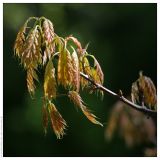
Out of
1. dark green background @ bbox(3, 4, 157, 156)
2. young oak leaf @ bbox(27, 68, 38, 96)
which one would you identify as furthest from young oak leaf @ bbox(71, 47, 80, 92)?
dark green background @ bbox(3, 4, 157, 156)

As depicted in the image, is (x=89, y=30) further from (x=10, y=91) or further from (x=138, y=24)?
(x=10, y=91)

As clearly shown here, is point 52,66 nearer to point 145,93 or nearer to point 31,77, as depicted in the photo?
point 31,77

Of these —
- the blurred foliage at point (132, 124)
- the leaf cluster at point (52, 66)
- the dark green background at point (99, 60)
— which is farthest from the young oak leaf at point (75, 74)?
the dark green background at point (99, 60)

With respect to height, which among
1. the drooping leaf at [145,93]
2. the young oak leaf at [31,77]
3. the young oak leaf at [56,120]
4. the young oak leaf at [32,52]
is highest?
the young oak leaf at [32,52]

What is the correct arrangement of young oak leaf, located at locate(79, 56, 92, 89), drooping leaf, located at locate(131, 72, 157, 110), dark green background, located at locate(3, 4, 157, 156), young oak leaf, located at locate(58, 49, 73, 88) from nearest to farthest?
young oak leaf, located at locate(58, 49, 73, 88), young oak leaf, located at locate(79, 56, 92, 89), drooping leaf, located at locate(131, 72, 157, 110), dark green background, located at locate(3, 4, 157, 156)

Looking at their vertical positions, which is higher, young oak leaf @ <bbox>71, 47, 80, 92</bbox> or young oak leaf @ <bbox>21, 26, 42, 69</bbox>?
young oak leaf @ <bbox>21, 26, 42, 69</bbox>

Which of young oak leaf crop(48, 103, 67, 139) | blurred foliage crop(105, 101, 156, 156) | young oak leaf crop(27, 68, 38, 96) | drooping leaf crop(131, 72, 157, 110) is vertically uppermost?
young oak leaf crop(27, 68, 38, 96)

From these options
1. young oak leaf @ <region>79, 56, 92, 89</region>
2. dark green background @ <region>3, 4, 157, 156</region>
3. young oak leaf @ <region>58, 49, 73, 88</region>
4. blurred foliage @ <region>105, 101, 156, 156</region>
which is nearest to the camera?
young oak leaf @ <region>58, 49, 73, 88</region>

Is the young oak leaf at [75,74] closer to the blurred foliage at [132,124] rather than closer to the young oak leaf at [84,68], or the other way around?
the young oak leaf at [84,68]

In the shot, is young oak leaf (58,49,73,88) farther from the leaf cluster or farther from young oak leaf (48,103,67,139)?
young oak leaf (48,103,67,139)

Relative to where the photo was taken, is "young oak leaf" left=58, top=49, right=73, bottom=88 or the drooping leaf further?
the drooping leaf
